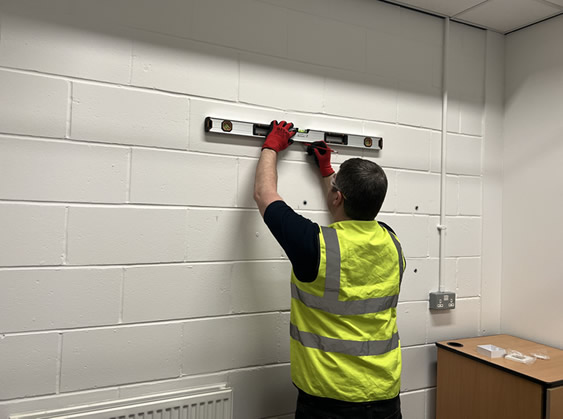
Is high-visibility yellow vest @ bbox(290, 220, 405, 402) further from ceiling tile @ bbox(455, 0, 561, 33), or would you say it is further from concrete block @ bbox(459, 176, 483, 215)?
ceiling tile @ bbox(455, 0, 561, 33)

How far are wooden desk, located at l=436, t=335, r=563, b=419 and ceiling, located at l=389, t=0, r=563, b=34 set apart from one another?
1.77 metres

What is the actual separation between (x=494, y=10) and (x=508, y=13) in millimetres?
99

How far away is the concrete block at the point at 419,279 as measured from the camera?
90.9 inches

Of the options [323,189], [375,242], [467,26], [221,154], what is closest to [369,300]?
[375,242]

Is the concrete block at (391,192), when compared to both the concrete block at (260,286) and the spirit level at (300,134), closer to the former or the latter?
the spirit level at (300,134)

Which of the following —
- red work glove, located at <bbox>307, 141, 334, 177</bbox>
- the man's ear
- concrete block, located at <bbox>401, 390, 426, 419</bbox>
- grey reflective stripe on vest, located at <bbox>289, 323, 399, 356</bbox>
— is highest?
red work glove, located at <bbox>307, 141, 334, 177</bbox>

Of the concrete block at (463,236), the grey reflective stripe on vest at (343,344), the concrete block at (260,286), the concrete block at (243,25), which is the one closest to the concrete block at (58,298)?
the concrete block at (260,286)

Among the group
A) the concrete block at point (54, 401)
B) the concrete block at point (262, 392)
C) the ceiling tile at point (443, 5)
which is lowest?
the concrete block at point (262, 392)

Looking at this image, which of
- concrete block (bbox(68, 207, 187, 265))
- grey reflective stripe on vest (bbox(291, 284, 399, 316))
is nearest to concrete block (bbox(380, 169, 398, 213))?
grey reflective stripe on vest (bbox(291, 284, 399, 316))

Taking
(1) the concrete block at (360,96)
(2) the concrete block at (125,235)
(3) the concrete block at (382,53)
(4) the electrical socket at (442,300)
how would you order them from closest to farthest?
1. (2) the concrete block at (125,235)
2. (1) the concrete block at (360,96)
3. (3) the concrete block at (382,53)
4. (4) the electrical socket at (442,300)

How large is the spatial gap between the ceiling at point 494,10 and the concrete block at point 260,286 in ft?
4.94

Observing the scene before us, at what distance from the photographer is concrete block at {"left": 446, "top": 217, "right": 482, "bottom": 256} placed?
2.45 metres

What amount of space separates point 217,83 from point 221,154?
0.30m

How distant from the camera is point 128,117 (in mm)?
1706
